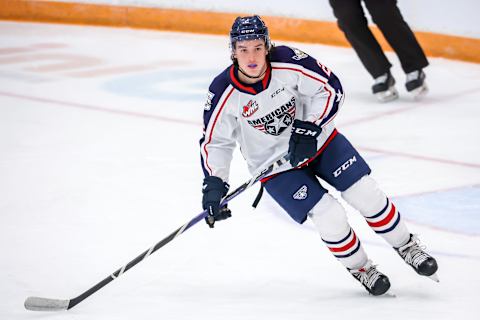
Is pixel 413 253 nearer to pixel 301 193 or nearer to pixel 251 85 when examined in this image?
pixel 301 193

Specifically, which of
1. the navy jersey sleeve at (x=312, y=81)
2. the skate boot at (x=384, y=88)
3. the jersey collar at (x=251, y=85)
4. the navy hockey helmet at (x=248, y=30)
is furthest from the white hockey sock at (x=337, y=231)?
the skate boot at (x=384, y=88)

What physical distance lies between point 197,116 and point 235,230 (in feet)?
6.58

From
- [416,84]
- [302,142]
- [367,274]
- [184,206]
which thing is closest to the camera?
[302,142]

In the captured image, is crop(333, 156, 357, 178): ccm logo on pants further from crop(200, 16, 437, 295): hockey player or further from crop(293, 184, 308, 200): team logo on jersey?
crop(293, 184, 308, 200): team logo on jersey

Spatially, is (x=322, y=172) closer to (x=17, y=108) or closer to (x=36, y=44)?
(x=17, y=108)

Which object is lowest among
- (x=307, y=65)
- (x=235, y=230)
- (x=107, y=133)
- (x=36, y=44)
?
(x=36, y=44)

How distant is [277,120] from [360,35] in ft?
9.41

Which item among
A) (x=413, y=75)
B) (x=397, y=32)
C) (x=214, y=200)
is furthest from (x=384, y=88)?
(x=214, y=200)

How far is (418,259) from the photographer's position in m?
2.52

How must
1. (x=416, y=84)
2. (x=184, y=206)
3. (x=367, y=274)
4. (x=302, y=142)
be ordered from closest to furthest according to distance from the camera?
(x=302, y=142), (x=367, y=274), (x=184, y=206), (x=416, y=84)

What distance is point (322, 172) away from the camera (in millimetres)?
2564

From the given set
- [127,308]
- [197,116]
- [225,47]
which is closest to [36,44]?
[225,47]

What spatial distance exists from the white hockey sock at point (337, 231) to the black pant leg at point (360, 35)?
2.90 meters

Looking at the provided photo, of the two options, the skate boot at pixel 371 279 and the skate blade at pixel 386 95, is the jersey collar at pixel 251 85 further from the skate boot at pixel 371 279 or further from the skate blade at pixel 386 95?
the skate blade at pixel 386 95
